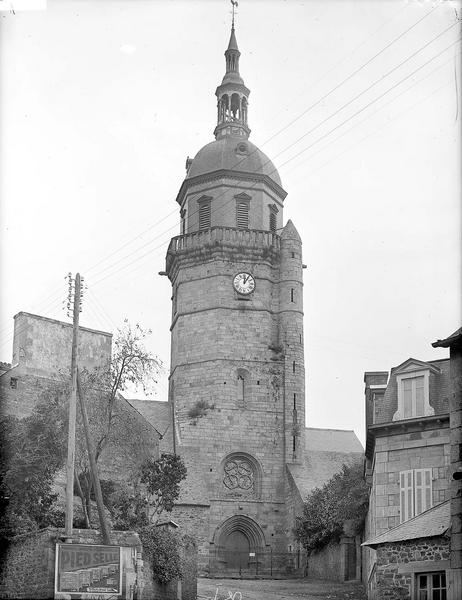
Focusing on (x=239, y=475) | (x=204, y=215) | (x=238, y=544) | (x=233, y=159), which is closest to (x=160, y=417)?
(x=239, y=475)

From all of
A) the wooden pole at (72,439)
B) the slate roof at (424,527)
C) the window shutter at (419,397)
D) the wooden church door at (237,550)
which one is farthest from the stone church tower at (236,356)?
the slate roof at (424,527)

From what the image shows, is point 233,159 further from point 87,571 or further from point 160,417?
point 87,571

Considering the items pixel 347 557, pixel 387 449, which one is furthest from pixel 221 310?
pixel 387 449

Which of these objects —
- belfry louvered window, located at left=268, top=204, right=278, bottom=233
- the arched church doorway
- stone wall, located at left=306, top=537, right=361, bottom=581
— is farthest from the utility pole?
belfry louvered window, located at left=268, top=204, right=278, bottom=233

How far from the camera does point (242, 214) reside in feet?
189

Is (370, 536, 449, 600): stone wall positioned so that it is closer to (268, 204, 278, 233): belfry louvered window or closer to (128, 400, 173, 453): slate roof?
(128, 400, 173, 453): slate roof

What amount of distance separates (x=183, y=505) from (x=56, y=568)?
2363 centimetres

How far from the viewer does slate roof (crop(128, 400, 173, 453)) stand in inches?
2085

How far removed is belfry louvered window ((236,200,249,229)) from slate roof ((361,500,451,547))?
3344cm

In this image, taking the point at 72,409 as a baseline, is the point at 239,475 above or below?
below

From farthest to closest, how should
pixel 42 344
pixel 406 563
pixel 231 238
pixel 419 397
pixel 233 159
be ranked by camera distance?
pixel 233 159, pixel 231 238, pixel 42 344, pixel 419 397, pixel 406 563

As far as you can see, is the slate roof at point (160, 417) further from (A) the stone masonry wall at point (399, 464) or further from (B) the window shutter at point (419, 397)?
(B) the window shutter at point (419, 397)

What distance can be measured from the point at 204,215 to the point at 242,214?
2032 mm

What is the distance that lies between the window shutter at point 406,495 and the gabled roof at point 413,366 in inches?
130
